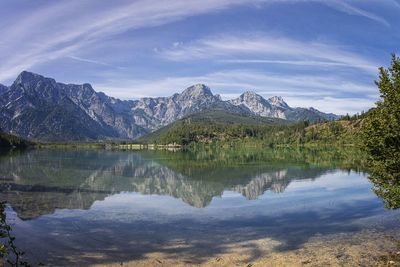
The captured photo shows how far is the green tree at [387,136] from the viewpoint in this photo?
3161 centimetres

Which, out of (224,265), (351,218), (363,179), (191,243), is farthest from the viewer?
(363,179)

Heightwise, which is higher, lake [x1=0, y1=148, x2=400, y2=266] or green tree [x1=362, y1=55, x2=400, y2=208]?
green tree [x1=362, y1=55, x2=400, y2=208]

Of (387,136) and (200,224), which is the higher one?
(387,136)

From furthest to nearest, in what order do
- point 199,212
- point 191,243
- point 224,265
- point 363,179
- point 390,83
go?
point 363,179
point 199,212
point 191,243
point 390,83
point 224,265

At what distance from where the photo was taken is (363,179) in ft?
318

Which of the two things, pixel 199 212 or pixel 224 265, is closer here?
pixel 224 265

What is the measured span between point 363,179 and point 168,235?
7074 centimetres

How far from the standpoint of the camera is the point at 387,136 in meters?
31.8

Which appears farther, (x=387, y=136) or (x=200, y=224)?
(x=200, y=224)

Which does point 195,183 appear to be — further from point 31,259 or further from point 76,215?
point 31,259

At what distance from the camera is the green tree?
104 feet

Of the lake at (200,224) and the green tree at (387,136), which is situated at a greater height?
the green tree at (387,136)

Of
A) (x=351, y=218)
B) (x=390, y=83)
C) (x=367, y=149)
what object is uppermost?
(x=390, y=83)

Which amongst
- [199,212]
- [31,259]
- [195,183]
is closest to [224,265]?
[31,259]
